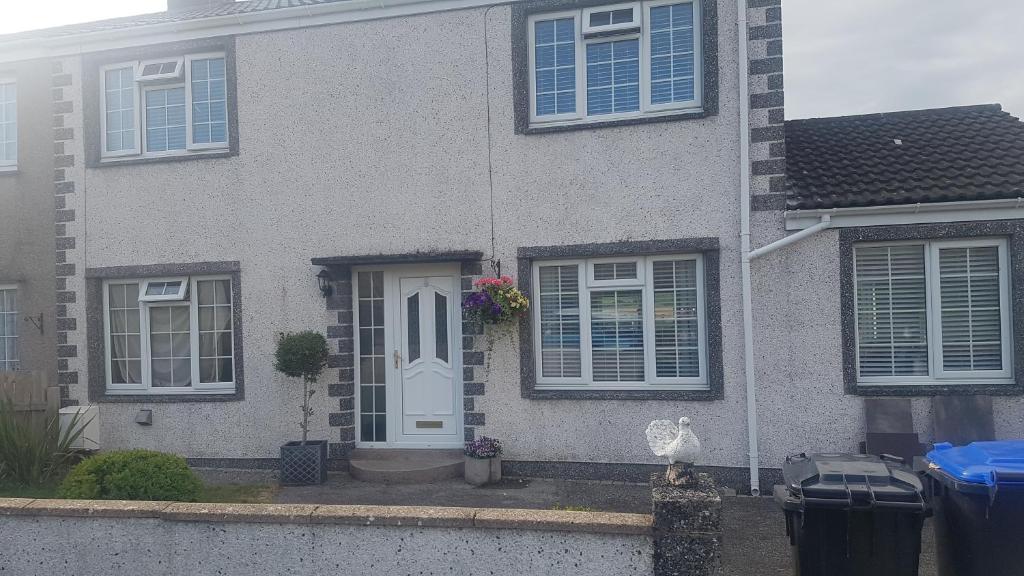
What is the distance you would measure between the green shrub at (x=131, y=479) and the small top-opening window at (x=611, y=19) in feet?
19.2

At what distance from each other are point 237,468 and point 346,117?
4.37 m

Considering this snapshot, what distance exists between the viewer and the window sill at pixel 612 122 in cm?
725

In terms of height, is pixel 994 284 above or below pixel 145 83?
below

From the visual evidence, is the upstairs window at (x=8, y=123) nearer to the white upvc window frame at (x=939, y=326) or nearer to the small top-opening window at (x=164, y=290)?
the small top-opening window at (x=164, y=290)

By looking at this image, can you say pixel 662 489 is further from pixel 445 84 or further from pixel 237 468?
pixel 237 468

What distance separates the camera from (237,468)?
8133 millimetres

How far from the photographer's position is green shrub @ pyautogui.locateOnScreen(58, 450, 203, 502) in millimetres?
4637

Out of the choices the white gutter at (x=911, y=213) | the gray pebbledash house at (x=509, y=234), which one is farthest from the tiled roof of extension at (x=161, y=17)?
the white gutter at (x=911, y=213)

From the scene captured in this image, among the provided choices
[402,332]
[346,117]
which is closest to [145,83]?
[346,117]

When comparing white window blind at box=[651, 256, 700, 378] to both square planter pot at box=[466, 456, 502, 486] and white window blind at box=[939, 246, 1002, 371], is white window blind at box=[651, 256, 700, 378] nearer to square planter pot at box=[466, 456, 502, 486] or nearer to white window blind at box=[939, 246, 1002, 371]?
square planter pot at box=[466, 456, 502, 486]

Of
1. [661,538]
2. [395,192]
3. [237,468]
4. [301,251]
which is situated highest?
[395,192]

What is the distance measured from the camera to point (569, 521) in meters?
3.73

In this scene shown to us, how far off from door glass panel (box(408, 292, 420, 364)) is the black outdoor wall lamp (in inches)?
36.5

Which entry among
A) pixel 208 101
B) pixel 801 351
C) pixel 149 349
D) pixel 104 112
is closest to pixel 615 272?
pixel 801 351
